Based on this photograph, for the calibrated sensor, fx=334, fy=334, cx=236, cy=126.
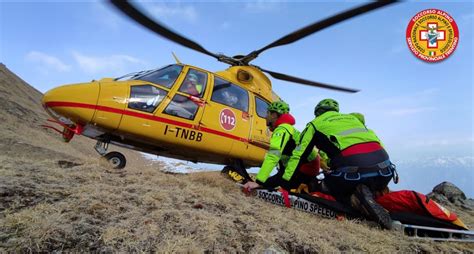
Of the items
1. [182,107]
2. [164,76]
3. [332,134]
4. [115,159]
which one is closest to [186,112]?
[182,107]

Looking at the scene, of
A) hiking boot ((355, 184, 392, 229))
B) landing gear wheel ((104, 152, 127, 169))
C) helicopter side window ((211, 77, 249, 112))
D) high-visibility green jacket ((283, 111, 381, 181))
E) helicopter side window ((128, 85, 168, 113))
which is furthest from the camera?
helicopter side window ((211, 77, 249, 112))

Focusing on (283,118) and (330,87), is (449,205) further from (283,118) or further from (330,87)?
(283,118)

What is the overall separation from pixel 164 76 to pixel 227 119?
1.71 metres

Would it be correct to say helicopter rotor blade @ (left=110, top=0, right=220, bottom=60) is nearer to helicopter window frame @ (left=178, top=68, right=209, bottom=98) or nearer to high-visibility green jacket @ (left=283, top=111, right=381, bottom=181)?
helicopter window frame @ (left=178, top=68, right=209, bottom=98)

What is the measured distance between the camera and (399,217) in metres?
4.57

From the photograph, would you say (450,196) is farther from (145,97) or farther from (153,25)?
(153,25)

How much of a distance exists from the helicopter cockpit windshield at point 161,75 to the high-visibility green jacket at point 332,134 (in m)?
3.17

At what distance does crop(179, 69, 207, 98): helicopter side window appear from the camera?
716 centimetres

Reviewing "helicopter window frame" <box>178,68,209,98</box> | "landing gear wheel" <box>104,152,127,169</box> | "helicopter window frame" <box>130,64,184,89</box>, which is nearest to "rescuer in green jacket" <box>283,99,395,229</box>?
"helicopter window frame" <box>178,68,209,98</box>

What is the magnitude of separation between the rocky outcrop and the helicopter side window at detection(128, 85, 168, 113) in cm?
958

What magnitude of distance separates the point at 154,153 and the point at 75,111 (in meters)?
2.23

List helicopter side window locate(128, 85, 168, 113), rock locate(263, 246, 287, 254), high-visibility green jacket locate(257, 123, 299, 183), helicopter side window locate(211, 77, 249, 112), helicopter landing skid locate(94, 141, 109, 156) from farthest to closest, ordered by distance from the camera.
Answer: helicopter side window locate(211, 77, 249, 112), helicopter landing skid locate(94, 141, 109, 156), helicopter side window locate(128, 85, 168, 113), high-visibility green jacket locate(257, 123, 299, 183), rock locate(263, 246, 287, 254)

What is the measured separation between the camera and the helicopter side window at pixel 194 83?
716 cm

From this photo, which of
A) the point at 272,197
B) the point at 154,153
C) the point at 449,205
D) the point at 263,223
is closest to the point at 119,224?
the point at 263,223
